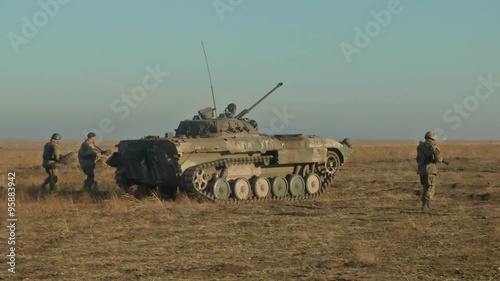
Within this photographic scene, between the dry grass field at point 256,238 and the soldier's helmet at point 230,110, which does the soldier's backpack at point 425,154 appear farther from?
the soldier's helmet at point 230,110

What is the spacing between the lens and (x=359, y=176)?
29.7 m

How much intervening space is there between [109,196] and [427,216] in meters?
8.69

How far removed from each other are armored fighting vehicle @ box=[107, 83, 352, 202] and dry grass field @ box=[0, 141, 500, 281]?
21.8 inches

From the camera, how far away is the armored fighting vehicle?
18.5 metres

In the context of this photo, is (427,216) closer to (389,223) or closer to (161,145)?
(389,223)

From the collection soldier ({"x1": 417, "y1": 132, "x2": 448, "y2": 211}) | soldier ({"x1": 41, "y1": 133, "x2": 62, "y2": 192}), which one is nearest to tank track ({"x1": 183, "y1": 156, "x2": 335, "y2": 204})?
soldier ({"x1": 41, "y1": 133, "x2": 62, "y2": 192})

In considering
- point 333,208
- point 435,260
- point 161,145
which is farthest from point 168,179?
point 435,260

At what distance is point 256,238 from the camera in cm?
1268

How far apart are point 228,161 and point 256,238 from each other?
660 centimetres

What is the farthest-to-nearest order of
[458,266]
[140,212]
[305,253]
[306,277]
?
[140,212] → [305,253] → [458,266] → [306,277]

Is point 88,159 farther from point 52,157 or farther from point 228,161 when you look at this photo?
point 228,161

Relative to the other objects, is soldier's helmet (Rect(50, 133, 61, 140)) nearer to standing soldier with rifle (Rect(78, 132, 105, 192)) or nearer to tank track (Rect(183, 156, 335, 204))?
standing soldier with rifle (Rect(78, 132, 105, 192))

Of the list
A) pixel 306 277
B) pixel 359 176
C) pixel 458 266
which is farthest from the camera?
pixel 359 176

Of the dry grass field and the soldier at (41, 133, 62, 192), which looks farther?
the soldier at (41, 133, 62, 192)
